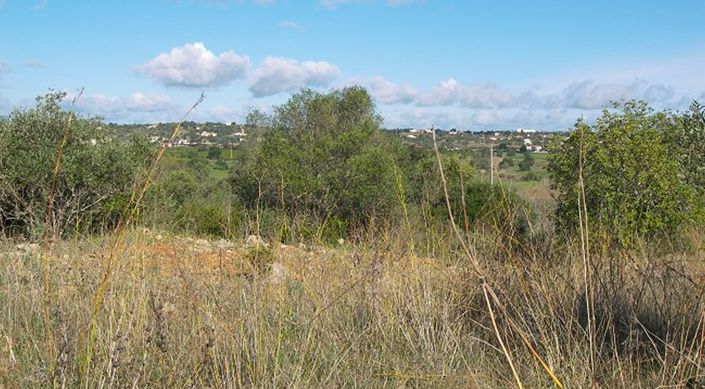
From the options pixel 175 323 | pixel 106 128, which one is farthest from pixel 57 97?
pixel 175 323

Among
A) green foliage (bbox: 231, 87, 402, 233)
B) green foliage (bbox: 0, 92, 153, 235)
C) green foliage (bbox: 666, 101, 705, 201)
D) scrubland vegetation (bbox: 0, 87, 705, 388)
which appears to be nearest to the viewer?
scrubland vegetation (bbox: 0, 87, 705, 388)

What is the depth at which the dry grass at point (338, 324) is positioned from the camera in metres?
2.59

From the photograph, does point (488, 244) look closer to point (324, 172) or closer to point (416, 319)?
point (416, 319)

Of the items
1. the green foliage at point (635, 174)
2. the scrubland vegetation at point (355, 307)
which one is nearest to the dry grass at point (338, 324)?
the scrubland vegetation at point (355, 307)

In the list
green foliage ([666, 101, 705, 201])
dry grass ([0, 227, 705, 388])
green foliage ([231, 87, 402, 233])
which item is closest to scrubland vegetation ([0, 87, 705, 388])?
dry grass ([0, 227, 705, 388])

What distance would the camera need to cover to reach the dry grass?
8.50 feet

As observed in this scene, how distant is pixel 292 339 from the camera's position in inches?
124

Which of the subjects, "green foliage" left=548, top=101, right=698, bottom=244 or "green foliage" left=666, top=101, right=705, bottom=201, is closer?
"green foliage" left=666, top=101, right=705, bottom=201

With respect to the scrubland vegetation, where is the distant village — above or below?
above

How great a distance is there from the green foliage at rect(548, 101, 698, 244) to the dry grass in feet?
29.1

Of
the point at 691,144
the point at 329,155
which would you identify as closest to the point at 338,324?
the point at 691,144

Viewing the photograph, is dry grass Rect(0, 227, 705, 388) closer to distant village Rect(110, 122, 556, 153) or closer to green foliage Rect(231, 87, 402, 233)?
distant village Rect(110, 122, 556, 153)

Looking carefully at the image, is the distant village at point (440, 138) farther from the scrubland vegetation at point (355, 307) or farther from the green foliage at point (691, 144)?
the green foliage at point (691, 144)

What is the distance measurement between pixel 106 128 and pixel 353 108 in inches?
574
